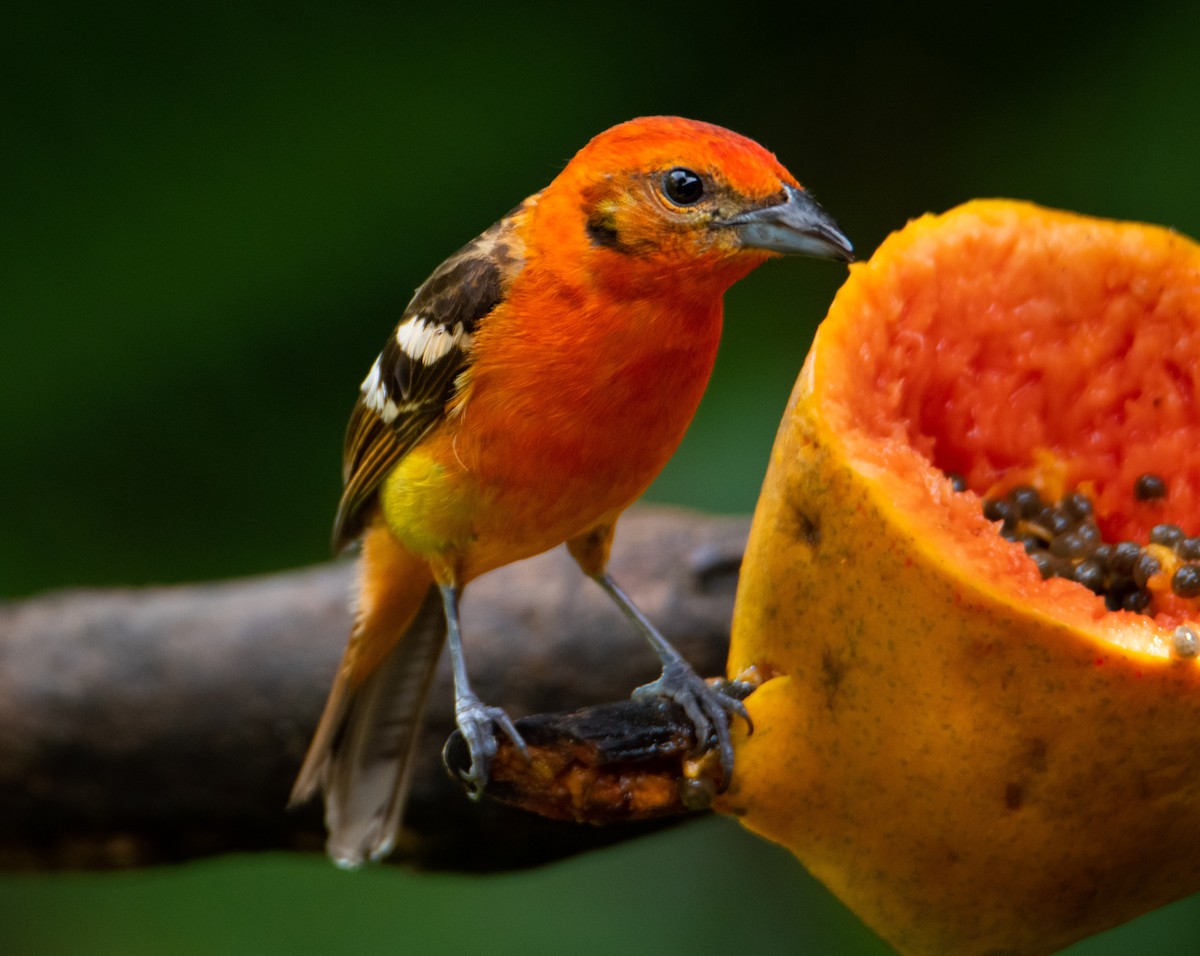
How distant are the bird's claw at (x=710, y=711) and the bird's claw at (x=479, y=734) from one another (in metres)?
0.19

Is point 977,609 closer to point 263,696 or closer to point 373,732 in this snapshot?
point 373,732

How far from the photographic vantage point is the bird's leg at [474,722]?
5.06ft

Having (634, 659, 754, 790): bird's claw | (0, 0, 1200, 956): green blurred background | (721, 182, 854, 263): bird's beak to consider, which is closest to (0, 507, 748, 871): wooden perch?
(0, 0, 1200, 956): green blurred background

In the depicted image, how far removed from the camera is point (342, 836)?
2.27 meters

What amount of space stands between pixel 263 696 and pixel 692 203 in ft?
5.81

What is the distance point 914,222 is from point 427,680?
1.09 metres

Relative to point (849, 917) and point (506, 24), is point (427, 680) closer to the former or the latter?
point (849, 917)

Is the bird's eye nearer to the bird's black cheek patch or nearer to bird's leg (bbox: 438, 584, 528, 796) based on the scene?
the bird's black cheek patch

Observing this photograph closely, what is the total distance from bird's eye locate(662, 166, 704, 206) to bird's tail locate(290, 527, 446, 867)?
3.17 feet

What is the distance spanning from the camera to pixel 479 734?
69.4 inches

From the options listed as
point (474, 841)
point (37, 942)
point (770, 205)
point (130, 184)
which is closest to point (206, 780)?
point (474, 841)

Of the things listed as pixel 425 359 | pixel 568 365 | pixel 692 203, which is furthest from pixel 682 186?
pixel 425 359

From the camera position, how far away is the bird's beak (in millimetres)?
1361

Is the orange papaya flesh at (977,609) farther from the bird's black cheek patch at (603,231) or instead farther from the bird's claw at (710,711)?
the bird's black cheek patch at (603,231)
